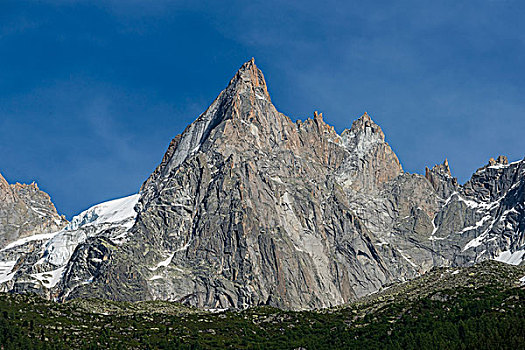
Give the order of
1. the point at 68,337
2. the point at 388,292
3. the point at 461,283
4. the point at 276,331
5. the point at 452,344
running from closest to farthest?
the point at 452,344, the point at 68,337, the point at 276,331, the point at 461,283, the point at 388,292

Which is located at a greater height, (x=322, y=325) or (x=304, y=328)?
(x=322, y=325)

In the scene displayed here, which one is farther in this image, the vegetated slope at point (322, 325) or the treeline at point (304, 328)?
the vegetated slope at point (322, 325)

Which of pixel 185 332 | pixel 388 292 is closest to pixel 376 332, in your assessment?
pixel 185 332

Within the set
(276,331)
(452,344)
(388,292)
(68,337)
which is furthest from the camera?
(388,292)

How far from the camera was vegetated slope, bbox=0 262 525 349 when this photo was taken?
117 metres

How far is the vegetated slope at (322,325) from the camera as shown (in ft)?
382

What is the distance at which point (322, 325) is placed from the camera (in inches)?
5778

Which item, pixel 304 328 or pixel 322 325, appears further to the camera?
pixel 322 325

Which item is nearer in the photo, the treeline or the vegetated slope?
the treeline

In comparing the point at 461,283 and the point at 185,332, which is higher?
the point at 461,283

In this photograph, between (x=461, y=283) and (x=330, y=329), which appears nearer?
(x=330, y=329)

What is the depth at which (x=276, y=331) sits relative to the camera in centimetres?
14550

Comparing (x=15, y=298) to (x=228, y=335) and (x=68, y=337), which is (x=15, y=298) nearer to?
(x=68, y=337)

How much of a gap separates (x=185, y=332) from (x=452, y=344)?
45.5m
